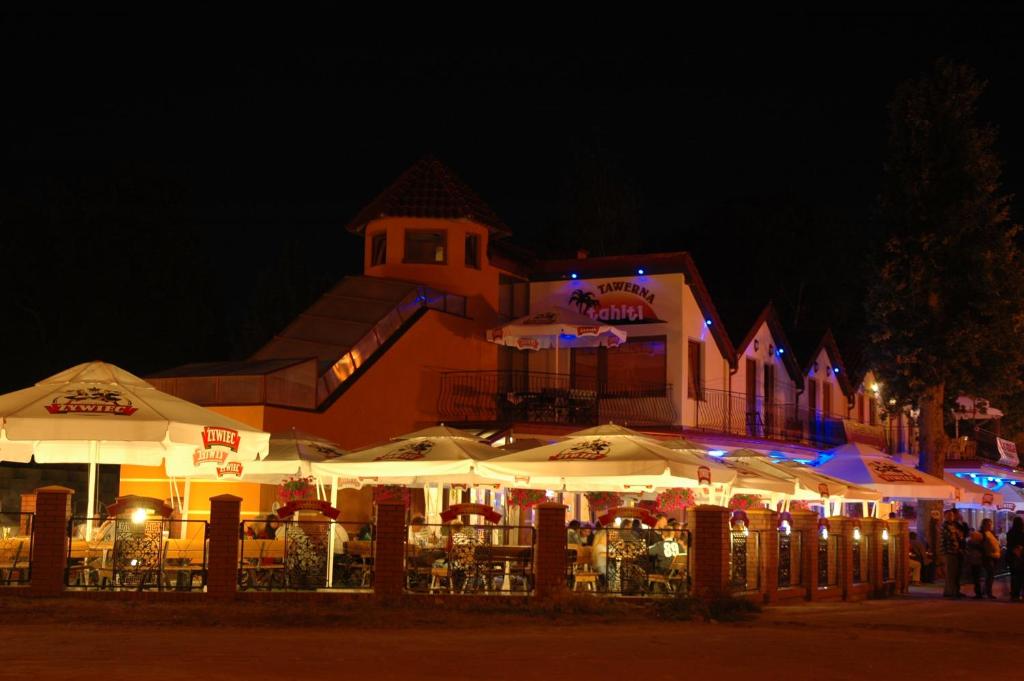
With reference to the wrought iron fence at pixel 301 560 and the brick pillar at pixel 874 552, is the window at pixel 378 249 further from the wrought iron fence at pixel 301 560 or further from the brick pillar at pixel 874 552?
the wrought iron fence at pixel 301 560

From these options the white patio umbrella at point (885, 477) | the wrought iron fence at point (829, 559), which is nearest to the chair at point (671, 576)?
the wrought iron fence at point (829, 559)

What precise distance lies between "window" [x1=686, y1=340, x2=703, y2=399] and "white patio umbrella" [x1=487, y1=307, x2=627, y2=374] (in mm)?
2514

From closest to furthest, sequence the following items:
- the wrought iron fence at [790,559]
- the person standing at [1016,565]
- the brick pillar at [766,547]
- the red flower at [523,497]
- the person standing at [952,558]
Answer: the brick pillar at [766,547] → the wrought iron fence at [790,559] → the person standing at [1016,565] → the person standing at [952,558] → the red flower at [523,497]

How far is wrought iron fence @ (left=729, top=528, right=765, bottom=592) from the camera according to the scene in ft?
68.6

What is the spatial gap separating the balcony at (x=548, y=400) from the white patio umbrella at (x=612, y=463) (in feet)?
31.3

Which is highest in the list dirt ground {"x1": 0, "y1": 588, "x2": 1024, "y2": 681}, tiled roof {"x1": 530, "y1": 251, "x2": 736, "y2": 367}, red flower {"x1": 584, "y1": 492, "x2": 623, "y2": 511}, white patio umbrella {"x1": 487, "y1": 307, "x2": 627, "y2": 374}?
tiled roof {"x1": 530, "y1": 251, "x2": 736, "y2": 367}

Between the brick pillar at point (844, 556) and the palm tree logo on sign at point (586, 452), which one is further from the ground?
the palm tree logo on sign at point (586, 452)

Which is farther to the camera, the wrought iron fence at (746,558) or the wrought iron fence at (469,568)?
the wrought iron fence at (746,558)

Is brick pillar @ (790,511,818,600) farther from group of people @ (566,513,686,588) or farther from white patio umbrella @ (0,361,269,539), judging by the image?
white patio umbrella @ (0,361,269,539)

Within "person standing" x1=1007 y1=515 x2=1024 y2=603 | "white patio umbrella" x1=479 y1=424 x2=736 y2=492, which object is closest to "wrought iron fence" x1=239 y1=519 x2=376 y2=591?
"white patio umbrella" x1=479 y1=424 x2=736 y2=492

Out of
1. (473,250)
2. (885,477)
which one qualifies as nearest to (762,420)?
(885,477)

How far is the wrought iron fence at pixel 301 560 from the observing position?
18.8 meters

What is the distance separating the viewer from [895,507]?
43.4 m

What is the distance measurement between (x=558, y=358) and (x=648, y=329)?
8.03 ft
